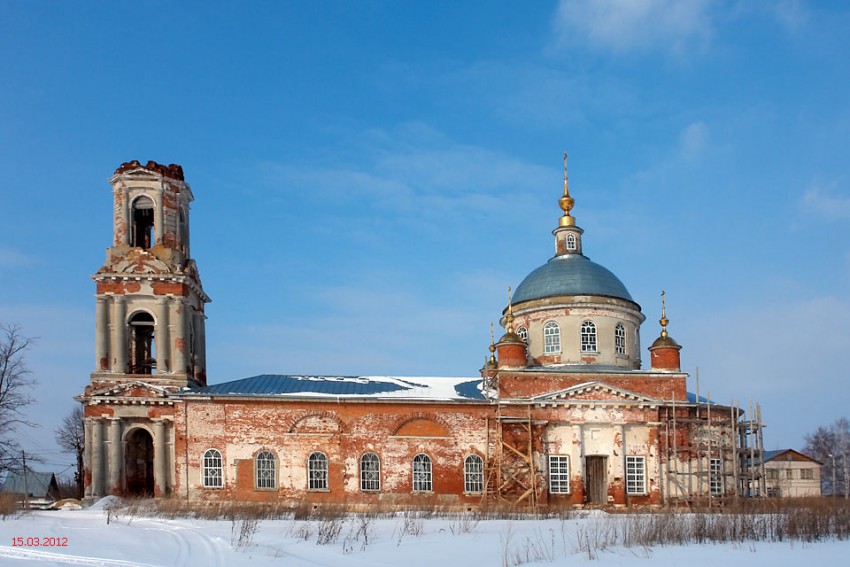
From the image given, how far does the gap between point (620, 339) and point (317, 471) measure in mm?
12832

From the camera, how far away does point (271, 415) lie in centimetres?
3244

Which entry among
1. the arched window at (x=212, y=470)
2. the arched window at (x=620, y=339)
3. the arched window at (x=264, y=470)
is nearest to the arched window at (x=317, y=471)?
the arched window at (x=264, y=470)

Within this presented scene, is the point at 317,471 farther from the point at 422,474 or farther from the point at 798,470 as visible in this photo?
the point at 798,470

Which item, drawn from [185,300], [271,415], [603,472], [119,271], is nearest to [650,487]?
[603,472]

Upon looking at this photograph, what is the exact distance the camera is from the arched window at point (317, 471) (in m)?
32.2

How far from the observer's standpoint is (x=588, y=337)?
35906 millimetres

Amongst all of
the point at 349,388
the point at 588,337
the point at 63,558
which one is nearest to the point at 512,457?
the point at 588,337

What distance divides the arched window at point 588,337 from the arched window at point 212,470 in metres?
14.1

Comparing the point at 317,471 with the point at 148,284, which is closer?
the point at 317,471

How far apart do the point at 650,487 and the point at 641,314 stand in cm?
760

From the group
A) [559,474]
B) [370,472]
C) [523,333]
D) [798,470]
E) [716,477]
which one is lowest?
[798,470]

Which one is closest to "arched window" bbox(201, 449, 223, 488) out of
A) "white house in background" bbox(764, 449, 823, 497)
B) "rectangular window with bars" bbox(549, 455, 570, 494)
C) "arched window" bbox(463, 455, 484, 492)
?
"arched window" bbox(463, 455, 484, 492)

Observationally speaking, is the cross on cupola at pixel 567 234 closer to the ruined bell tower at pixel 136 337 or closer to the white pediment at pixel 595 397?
the white pediment at pixel 595 397

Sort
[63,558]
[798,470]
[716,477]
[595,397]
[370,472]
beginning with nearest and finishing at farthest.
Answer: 1. [63,558]
2. [370,472]
3. [595,397]
4. [716,477]
5. [798,470]
